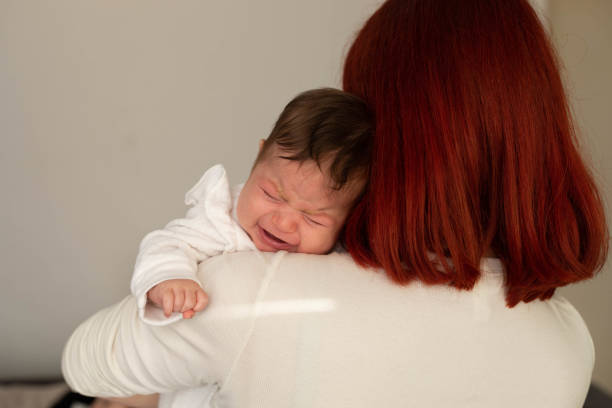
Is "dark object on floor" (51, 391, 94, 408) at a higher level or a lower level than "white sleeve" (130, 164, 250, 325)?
lower

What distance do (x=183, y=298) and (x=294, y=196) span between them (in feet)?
1.09

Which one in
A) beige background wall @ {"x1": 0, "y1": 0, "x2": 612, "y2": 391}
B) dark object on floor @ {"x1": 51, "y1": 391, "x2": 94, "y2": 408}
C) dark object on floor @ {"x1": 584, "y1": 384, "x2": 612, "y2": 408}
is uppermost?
beige background wall @ {"x1": 0, "y1": 0, "x2": 612, "y2": 391}

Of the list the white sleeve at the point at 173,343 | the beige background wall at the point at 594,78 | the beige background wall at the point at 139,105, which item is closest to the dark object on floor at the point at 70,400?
the beige background wall at the point at 139,105

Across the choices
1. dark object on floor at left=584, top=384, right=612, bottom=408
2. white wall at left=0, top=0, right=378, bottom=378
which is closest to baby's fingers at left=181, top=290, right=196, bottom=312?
white wall at left=0, top=0, right=378, bottom=378

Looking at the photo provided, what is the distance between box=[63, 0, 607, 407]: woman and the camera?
0.78 m

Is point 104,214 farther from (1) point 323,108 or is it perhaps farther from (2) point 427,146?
(2) point 427,146

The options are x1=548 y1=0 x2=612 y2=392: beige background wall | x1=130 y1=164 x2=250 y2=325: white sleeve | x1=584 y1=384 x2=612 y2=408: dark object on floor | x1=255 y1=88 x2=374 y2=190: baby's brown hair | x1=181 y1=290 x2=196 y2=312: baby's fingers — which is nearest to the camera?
x1=181 y1=290 x2=196 y2=312: baby's fingers

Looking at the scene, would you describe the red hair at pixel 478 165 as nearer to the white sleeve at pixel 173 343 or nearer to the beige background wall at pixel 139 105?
the white sleeve at pixel 173 343

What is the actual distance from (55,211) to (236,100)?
0.88m

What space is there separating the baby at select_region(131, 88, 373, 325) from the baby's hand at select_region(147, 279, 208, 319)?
0.09 m

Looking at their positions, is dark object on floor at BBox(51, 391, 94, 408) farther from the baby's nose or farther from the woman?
the baby's nose

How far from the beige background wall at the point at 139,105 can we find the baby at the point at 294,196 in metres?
1.30

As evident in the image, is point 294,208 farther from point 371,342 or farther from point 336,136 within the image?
point 371,342

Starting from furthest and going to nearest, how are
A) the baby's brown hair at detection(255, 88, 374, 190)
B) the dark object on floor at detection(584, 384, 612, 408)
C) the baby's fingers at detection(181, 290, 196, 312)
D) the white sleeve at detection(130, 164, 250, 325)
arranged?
the dark object on floor at detection(584, 384, 612, 408) → the baby's brown hair at detection(255, 88, 374, 190) → the white sleeve at detection(130, 164, 250, 325) → the baby's fingers at detection(181, 290, 196, 312)
